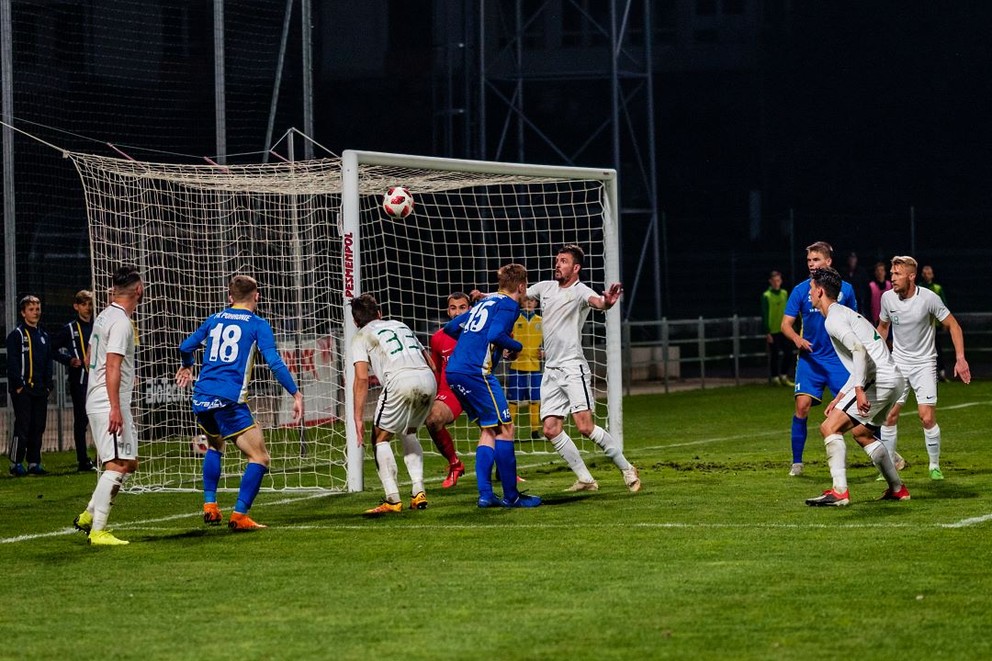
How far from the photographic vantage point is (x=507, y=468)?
1063 centimetres

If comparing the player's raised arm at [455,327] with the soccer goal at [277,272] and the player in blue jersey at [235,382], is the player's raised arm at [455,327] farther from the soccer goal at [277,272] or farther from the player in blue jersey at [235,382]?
the player in blue jersey at [235,382]

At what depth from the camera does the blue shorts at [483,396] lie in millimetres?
10688

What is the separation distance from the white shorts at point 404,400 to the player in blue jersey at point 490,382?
0.33m

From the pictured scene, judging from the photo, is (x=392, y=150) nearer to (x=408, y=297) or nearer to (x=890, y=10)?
(x=408, y=297)

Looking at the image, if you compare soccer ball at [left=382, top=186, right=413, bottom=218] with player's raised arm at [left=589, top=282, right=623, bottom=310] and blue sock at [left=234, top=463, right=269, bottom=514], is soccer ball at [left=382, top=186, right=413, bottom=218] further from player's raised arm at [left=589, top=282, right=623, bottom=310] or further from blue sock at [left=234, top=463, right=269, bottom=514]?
blue sock at [left=234, top=463, right=269, bottom=514]

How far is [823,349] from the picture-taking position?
39.6 feet

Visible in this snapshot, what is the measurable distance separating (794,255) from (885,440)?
21.9 metres

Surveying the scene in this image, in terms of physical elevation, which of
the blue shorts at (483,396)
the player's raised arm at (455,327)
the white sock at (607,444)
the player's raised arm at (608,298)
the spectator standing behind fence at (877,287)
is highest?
the spectator standing behind fence at (877,287)

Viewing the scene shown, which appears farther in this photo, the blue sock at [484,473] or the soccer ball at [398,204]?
the soccer ball at [398,204]

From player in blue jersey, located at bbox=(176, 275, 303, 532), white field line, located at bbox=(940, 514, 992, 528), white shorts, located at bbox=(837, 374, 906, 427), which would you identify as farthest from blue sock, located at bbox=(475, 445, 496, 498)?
white field line, located at bbox=(940, 514, 992, 528)

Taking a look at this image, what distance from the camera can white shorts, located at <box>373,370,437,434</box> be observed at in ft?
34.1

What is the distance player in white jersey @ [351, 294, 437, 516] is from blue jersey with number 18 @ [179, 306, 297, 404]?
0.84m

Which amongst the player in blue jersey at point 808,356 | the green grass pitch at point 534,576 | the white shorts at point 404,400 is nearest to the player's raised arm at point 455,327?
the white shorts at point 404,400

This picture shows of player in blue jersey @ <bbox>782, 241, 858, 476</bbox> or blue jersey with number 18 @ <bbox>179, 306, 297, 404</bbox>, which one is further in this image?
player in blue jersey @ <bbox>782, 241, 858, 476</bbox>
